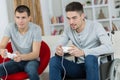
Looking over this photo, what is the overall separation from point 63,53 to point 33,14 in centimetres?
246

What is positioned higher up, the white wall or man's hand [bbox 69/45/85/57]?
the white wall

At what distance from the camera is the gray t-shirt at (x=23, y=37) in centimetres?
273

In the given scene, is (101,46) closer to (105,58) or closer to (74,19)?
(105,58)

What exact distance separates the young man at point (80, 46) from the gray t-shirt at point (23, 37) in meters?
0.32

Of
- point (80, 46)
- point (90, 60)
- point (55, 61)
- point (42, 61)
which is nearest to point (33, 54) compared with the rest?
Result: point (42, 61)

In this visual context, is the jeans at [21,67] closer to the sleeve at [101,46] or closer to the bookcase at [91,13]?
the sleeve at [101,46]

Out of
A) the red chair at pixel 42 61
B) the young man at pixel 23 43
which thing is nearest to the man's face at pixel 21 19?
the young man at pixel 23 43

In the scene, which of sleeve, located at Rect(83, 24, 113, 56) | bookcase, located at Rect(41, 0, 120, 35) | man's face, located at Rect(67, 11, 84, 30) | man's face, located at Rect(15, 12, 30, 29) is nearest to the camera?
sleeve, located at Rect(83, 24, 113, 56)

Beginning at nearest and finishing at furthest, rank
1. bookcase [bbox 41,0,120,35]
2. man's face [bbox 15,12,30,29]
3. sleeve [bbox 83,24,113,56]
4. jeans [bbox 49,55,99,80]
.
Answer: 1. jeans [bbox 49,55,99,80]
2. sleeve [bbox 83,24,113,56]
3. man's face [bbox 15,12,30,29]
4. bookcase [bbox 41,0,120,35]

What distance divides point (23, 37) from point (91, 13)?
3077 millimetres

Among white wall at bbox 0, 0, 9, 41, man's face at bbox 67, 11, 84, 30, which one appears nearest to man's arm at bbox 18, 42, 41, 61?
man's face at bbox 67, 11, 84, 30

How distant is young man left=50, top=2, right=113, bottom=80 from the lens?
2.23 metres

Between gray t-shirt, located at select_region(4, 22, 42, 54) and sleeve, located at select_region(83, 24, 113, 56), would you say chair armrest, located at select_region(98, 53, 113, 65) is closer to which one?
sleeve, located at select_region(83, 24, 113, 56)

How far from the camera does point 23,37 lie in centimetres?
276
